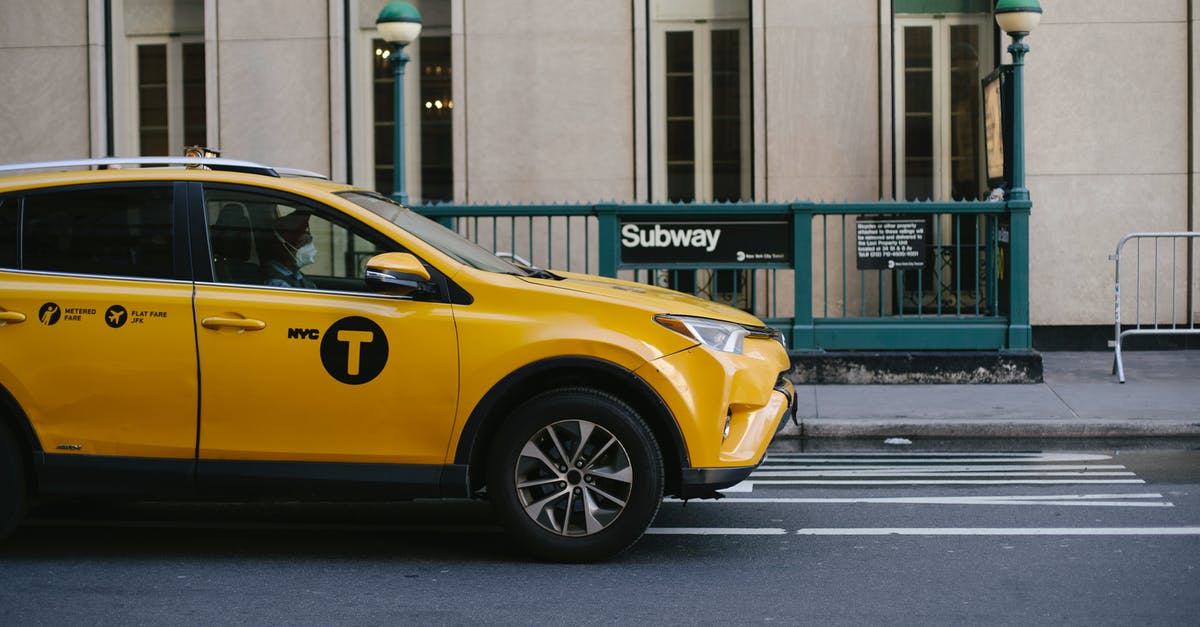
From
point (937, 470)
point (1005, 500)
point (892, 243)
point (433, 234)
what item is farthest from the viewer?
point (892, 243)

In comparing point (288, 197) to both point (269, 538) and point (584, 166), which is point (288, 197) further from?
point (584, 166)

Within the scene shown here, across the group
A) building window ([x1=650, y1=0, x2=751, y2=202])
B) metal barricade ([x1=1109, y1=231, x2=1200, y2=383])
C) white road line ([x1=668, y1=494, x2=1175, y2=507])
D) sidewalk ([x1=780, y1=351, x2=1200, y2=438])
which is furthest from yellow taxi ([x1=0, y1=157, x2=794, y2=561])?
metal barricade ([x1=1109, y1=231, x2=1200, y2=383])

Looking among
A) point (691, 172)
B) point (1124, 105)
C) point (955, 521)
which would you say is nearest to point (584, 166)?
point (691, 172)

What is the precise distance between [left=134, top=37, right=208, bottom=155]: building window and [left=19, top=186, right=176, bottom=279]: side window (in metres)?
9.44

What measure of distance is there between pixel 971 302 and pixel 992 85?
2.01 metres

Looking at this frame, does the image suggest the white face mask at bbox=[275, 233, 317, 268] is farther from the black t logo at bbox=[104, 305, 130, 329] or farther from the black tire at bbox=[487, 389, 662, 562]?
the black tire at bbox=[487, 389, 662, 562]

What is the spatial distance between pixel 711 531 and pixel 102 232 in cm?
310

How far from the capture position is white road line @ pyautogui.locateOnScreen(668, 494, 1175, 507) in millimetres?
7555

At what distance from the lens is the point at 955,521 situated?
7164 millimetres

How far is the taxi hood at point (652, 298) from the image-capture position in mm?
6402

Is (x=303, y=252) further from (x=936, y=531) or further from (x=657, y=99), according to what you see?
(x=657, y=99)

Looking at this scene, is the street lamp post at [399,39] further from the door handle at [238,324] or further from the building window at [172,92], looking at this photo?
the door handle at [238,324]

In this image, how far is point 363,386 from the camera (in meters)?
6.19

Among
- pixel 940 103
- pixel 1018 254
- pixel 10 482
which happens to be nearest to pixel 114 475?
pixel 10 482
